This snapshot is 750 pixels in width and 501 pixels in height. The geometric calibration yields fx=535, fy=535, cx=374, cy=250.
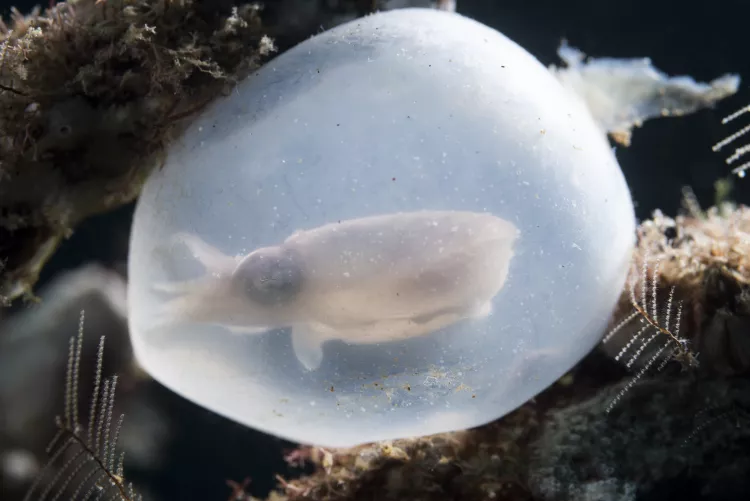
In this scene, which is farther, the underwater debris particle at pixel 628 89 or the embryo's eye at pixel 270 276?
the underwater debris particle at pixel 628 89

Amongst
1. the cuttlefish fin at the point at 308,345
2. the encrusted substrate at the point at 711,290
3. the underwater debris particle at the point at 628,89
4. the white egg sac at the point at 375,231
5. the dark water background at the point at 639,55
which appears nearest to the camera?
the white egg sac at the point at 375,231

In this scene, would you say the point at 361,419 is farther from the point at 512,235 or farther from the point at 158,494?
the point at 158,494

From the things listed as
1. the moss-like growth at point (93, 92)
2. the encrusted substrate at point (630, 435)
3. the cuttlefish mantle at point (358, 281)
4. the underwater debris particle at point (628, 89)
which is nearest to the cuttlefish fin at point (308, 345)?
the cuttlefish mantle at point (358, 281)

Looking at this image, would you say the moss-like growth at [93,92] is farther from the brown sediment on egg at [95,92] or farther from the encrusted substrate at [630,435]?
the encrusted substrate at [630,435]

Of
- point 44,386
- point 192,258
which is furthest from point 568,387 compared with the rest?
point 44,386

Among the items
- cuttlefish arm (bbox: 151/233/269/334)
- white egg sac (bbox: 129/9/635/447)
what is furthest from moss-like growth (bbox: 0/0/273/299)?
cuttlefish arm (bbox: 151/233/269/334)

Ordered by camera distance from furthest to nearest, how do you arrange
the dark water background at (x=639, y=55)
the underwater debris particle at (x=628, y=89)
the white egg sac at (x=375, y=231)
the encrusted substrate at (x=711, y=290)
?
the dark water background at (x=639, y=55) < the underwater debris particle at (x=628, y=89) < the encrusted substrate at (x=711, y=290) < the white egg sac at (x=375, y=231)

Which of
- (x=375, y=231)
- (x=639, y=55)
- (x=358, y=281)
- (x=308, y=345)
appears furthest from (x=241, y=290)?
(x=639, y=55)

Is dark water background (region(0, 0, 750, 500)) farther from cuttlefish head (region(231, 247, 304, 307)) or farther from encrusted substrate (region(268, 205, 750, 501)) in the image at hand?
cuttlefish head (region(231, 247, 304, 307))
